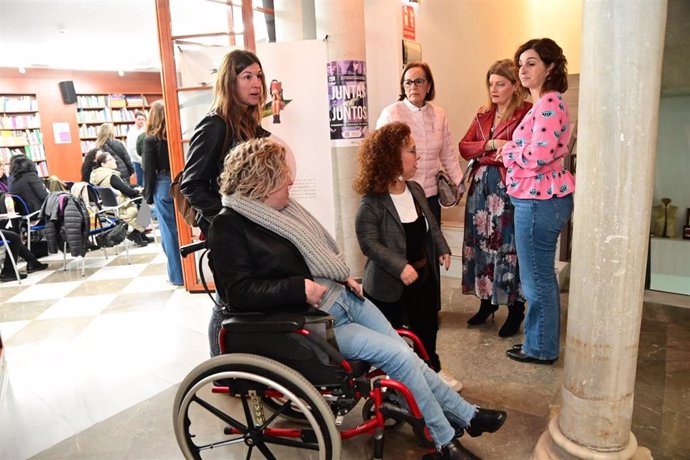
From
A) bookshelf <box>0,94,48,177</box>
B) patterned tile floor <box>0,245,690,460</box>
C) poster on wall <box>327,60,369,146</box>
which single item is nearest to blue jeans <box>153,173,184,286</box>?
patterned tile floor <box>0,245,690,460</box>

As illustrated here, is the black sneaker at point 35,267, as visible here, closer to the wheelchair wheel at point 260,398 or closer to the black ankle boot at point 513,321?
the wheelchair wheel at point 260,398

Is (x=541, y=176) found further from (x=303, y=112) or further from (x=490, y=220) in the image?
(x=303, y=112)

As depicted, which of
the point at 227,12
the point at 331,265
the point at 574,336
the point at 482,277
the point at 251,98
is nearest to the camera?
the point at 574,336

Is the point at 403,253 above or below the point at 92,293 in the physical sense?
above

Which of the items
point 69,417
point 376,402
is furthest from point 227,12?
point 376,402

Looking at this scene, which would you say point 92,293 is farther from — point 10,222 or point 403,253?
point 403,253

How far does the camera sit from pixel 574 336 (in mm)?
1569

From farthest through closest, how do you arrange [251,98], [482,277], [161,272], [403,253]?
1. [161,272]
2. [482,277]
3. [251,98]
4. [403,253]

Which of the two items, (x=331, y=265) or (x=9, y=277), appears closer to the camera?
(x=331, y=265)

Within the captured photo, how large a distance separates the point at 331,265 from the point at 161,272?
11.1 ft

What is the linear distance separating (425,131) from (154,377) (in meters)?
2.00

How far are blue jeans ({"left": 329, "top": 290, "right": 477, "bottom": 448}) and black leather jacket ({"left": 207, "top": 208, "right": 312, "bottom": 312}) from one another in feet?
0.60

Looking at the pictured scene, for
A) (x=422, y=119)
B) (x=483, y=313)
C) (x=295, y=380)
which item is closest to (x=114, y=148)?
(x=422, y=119)

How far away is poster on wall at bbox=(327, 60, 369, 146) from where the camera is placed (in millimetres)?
3219
